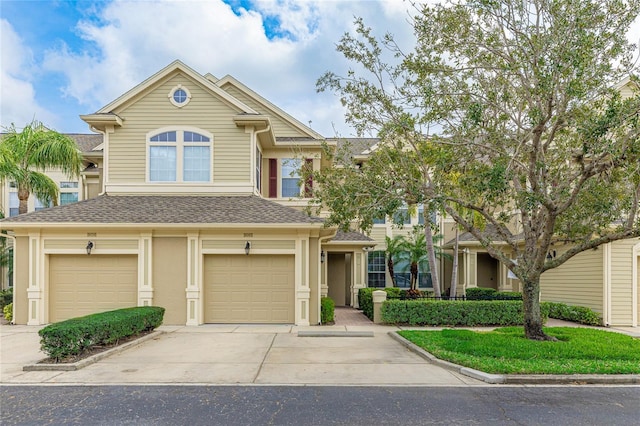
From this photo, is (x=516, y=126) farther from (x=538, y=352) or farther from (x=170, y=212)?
(x=170, y=212)

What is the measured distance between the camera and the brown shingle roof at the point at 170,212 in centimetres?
1402

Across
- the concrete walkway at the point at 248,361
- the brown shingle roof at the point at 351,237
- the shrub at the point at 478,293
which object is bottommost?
the shrub at the point at 478,293

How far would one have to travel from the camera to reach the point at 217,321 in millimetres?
14695

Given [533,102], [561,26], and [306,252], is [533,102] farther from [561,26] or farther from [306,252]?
[306,252]

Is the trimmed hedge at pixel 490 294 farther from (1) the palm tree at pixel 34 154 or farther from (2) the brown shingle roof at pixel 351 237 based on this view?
(1) the palm tree at pixel 34 154

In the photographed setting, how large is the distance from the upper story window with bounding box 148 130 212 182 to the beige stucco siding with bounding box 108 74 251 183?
0.26m

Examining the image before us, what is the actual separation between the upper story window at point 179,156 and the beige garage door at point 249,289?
328 centimetres

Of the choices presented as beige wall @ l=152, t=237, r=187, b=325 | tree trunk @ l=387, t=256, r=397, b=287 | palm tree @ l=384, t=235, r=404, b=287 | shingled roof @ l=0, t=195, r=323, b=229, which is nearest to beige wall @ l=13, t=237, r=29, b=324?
shingled roof @ l=0, t=195, r=323, b=229

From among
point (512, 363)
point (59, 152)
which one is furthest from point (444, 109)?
point (59, 152)

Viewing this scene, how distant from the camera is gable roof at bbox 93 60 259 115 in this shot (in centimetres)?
1571

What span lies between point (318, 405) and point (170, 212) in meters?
9.87

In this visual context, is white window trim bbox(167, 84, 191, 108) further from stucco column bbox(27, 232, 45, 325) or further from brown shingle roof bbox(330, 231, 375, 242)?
brown shingle roof bbox(330, 231, 375, 242)

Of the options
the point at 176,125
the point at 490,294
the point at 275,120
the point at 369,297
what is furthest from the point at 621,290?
the point at 176,125

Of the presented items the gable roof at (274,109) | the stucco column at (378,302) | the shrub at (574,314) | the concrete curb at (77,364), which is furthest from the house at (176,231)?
the shrub at (574,314)
